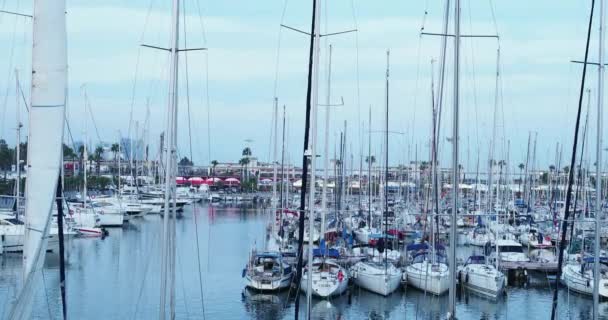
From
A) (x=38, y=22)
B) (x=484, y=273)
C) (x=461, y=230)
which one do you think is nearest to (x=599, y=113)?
(x=38, y=22)

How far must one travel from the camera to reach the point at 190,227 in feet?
250

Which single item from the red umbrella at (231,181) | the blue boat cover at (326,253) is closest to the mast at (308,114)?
the blue boat cover at (326,253)

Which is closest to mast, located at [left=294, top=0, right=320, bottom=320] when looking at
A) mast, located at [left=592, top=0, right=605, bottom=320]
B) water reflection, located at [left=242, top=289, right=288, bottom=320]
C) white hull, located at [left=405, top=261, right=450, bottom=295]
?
mast, located at [left=592, top=0, right=605, bottom=320]

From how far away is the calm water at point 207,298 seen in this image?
31.6 metres

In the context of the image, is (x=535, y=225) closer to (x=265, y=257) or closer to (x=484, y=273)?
(x=484, y=273)

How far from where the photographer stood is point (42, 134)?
530 inches

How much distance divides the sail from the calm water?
1002 cm

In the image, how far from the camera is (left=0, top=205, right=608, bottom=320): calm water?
104 ft

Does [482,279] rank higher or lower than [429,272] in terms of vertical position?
lower

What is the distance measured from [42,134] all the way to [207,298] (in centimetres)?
2252

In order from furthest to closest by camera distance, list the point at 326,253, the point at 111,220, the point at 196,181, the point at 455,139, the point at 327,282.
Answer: the point at 196,181 → the point at 111,220 → the point at 326,253 → the point at 327,282 → the point at 455,139

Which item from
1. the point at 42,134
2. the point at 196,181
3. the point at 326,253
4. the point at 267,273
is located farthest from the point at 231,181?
the point at 42,134

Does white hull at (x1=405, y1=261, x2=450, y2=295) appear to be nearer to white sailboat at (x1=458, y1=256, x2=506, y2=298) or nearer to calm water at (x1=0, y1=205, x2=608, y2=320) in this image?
calm water at (x1=0, y1=205, x2=608, y2=320)

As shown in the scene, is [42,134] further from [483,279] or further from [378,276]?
[483,279]
